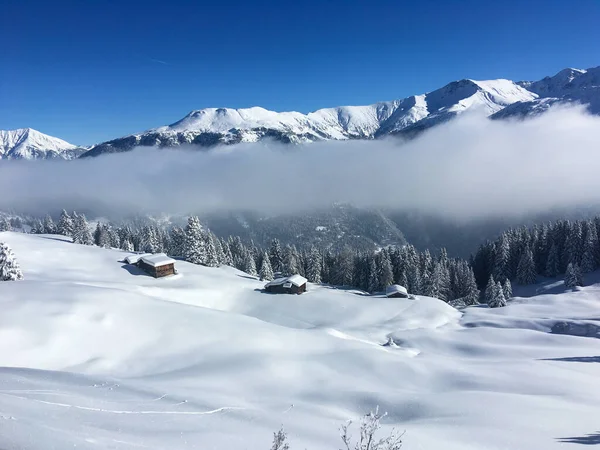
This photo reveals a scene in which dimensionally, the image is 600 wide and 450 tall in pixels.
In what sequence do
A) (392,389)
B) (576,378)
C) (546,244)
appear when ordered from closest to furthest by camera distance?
(392,389) → (576,378) → (546,244)

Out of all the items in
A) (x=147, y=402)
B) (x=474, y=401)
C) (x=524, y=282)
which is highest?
(x=147, y=402)

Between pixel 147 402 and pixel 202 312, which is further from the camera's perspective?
pixel 202 312

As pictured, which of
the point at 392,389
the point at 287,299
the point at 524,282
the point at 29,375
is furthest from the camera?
the point at 524,282

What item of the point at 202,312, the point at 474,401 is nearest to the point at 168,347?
the point at 202,312

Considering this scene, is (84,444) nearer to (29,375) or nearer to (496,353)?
(29,375)

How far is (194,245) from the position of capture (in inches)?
2785

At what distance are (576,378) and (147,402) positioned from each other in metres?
29.1

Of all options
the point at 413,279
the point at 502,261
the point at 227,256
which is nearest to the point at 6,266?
the point at 227,256

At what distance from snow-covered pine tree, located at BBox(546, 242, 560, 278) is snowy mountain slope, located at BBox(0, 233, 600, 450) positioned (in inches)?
1286

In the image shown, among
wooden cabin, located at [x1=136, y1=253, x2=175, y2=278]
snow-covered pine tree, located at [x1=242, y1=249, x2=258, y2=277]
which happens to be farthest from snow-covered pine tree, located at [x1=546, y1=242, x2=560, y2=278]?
wooden cabin, located at [x1=136, y1=253, x2=175, y2=278]

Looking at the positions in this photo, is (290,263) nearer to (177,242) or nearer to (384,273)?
(384,273)

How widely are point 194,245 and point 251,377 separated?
5191cm

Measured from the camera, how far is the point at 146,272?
58.4 m

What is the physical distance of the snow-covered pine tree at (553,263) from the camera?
7824 centimetres
